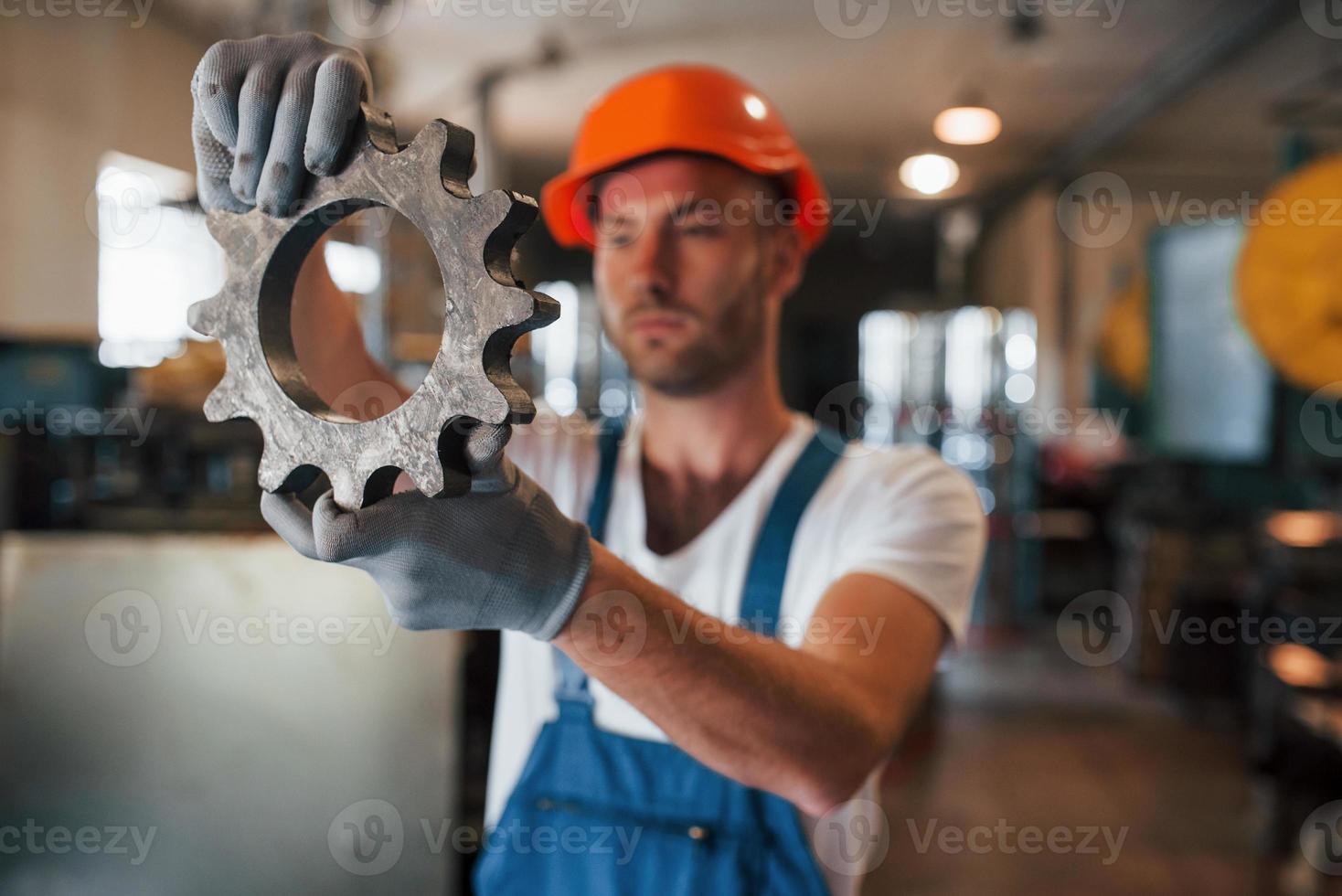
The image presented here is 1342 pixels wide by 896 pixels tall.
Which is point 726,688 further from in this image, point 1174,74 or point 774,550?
point 1174,74

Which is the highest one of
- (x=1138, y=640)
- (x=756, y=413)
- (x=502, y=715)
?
(x=756, y=413)

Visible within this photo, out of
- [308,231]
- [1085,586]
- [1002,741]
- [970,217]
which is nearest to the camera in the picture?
[308,231]

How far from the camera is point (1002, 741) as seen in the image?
175 inches

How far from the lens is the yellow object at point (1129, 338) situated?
7281 mm

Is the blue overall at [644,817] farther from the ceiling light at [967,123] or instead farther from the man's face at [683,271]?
the ceiling light at [967,123]

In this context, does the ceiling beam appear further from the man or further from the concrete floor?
the man

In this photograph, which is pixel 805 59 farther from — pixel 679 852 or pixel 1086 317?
pixel 679 852

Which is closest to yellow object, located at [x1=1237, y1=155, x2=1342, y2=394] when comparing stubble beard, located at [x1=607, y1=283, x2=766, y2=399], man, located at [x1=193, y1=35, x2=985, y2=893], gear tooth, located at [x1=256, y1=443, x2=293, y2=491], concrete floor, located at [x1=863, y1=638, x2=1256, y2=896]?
concrete floor, located at [x1=863, y1=638, x2=1256, y2=896]

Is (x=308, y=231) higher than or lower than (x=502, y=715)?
higher

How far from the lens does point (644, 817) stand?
3.78 ft

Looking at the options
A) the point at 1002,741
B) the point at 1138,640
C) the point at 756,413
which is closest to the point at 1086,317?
the point at 1138,640

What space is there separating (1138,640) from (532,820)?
5.09 m

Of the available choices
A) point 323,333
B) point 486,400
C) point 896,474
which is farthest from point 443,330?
point 896,474

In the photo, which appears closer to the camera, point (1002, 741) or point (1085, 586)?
point (1002, 741)
